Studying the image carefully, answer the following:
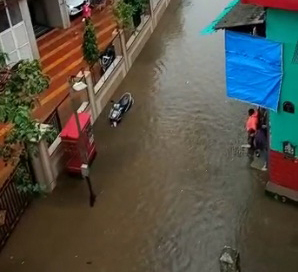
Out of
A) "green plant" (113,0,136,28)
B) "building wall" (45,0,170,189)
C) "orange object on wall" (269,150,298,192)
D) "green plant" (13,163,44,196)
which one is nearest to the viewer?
"green plant" (13,163,44,196)

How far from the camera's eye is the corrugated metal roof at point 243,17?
13008 millimetres

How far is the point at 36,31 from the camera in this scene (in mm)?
24469

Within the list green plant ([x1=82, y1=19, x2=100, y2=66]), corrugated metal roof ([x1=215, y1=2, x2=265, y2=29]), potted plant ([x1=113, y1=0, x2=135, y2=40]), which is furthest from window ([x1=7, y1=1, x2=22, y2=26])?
corrugated metal roof ([x1=215, y1=2, x2=265, y2=29])

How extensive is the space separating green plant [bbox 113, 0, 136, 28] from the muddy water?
1935 mm

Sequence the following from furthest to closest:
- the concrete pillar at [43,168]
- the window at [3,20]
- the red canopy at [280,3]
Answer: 1. the window at [3,20]
2. the concrete pillar at [43,168]
3. the red canopy at [280,3]

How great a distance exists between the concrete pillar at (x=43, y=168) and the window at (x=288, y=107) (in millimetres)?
6189

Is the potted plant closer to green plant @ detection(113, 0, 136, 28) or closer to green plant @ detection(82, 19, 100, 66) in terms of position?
green plant @ detection(113, 0, 136, 28)

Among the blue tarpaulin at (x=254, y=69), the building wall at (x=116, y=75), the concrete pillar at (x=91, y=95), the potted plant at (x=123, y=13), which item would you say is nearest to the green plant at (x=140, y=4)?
the building wall at (x=116, y=75)

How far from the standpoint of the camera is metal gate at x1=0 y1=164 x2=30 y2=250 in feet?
47.0

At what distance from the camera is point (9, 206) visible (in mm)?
14664

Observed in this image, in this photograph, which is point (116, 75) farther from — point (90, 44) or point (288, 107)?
point (288, 107)

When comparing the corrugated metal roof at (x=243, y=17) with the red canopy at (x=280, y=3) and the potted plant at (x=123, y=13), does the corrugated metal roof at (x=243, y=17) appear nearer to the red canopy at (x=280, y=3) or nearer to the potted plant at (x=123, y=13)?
the red canopy at (x=280, y=3)

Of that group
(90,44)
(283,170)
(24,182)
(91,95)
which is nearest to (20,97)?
(24,182)

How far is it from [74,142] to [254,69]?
5.53m
